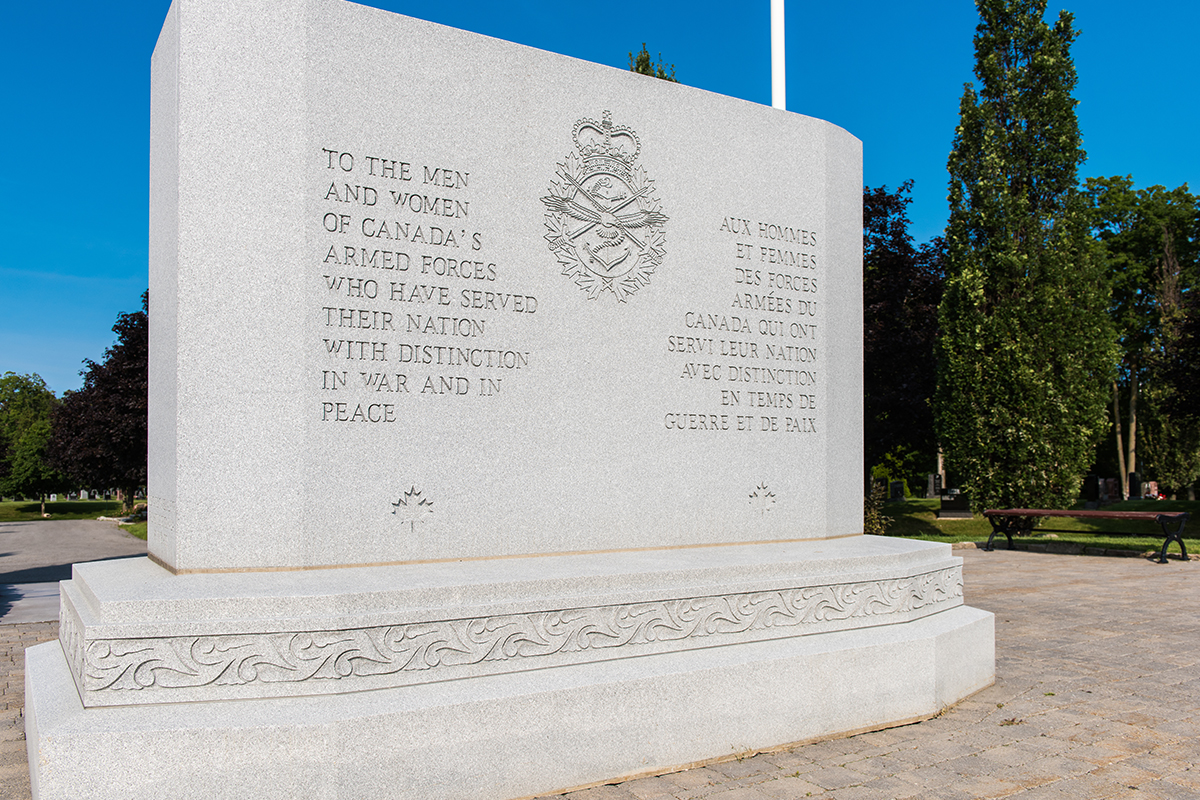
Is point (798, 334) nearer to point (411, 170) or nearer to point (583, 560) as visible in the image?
point (583, 560)

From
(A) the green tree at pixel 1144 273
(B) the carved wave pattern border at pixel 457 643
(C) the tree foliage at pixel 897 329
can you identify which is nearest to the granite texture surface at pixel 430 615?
(B) the carved wave pattern border at pixel 457 643

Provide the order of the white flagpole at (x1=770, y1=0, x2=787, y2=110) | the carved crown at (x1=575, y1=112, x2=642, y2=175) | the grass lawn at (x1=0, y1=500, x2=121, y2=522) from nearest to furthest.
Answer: the carved crown at (x1=575, y1=112, x2=642, y2=175) < the white flagpole at (x1=770, y1=0, x2=787, y2=110) < the grass lawn at (x1=0, y1=500, x2=121, y2=522)

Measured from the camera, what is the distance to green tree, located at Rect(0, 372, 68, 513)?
4900cm

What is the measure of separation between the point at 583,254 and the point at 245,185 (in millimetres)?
2176

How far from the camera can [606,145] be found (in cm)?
579

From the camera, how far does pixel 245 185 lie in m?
4.61

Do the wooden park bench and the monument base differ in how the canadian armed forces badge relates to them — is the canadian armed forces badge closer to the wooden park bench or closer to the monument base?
the monument base

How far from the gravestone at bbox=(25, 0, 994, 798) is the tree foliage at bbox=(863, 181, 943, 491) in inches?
628

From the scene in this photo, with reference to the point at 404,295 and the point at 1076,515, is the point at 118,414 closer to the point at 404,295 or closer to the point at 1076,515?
the point at 404,295

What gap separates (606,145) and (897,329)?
731 inches

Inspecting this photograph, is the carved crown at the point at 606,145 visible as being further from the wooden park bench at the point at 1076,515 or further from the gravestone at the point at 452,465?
the wooden park bench at the point at 1076,515

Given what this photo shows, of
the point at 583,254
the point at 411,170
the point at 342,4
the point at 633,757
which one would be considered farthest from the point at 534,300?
the point at 633,757

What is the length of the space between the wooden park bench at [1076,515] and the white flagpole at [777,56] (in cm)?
1078

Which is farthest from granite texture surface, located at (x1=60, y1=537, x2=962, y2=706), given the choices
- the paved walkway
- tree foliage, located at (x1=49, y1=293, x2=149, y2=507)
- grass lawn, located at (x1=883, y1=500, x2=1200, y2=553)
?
tree foliage, located at (x1=49, y1=293, x2=149, y2=507)
